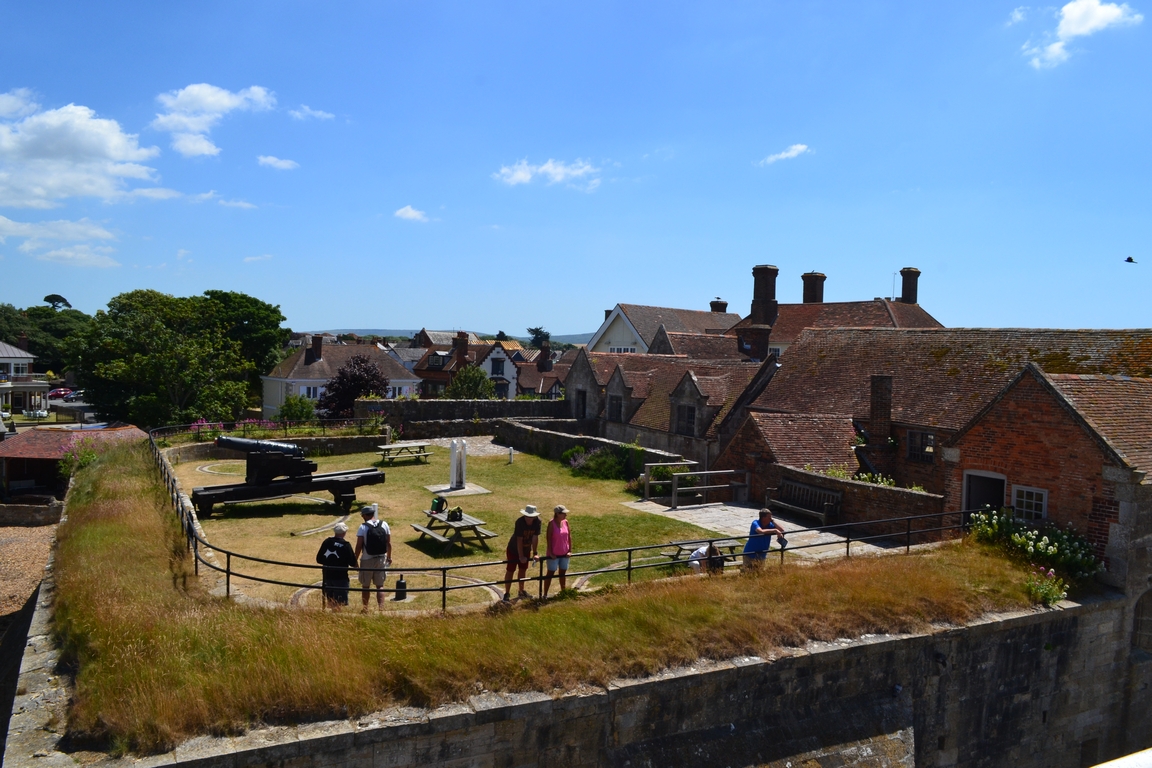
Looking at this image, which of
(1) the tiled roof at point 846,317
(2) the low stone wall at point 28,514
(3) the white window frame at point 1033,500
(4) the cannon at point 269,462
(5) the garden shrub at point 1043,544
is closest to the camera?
(5) the garden shrub at point 1043,544

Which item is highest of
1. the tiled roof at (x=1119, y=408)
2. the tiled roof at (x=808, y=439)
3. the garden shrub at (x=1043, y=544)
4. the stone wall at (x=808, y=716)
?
the tiled roof at (x=1119, y=408)

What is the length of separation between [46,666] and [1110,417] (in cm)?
1601

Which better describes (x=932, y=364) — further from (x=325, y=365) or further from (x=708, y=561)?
(x=325, y=365)

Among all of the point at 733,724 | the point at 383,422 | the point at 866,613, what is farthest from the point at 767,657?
the point at 383,422

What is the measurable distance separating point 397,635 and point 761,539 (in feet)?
A: 20.1

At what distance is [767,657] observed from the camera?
9016 millimetres

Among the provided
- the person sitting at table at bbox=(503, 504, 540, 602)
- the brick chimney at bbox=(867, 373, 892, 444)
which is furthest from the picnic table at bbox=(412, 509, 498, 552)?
the brick chimney at bbox=(867, 373, 892, 444)

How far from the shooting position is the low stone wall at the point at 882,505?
14281 millimetres

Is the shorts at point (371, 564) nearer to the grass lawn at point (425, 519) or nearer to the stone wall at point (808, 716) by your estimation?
the grass lawn at point (425, 519)

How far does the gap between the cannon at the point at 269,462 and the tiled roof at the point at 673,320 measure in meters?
31.8

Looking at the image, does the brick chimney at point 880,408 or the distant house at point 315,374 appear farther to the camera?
the distant house at point 315,374

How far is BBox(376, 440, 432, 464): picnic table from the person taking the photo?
2420cm

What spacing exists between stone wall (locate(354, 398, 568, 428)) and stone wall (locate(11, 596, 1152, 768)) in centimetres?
2085

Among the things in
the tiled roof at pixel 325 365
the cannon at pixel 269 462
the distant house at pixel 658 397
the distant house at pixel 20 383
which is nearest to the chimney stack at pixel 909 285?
the distant house at pixel 658 397
